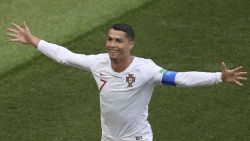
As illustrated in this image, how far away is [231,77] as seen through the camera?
7637 millimetres

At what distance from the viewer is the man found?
26.2ft

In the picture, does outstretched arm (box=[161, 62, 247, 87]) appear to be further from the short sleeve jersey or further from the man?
the short sleeve jersey

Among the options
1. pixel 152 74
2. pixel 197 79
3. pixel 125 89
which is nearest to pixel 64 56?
pixel 125 89

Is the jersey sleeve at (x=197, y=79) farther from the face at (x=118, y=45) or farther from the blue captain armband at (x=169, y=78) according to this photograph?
the face at (x=118, y=45)

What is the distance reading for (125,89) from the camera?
811 cm

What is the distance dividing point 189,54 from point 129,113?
6.05 m

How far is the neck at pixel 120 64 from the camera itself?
8.10m

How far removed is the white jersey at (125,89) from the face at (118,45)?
22cm

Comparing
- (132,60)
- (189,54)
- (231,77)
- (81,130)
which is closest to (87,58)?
(132,60)

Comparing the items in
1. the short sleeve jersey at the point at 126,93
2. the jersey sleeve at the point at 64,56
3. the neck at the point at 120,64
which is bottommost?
the short sleeve jersey at the point at 126,93

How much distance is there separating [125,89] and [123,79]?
0.13 meters

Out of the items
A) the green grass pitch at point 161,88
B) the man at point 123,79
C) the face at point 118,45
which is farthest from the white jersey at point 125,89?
the green grass pitch at point 161,88

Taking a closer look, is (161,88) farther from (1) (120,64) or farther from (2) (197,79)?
(2) (197,79)

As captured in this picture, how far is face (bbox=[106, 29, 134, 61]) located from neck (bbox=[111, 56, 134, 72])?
60 millimetres
